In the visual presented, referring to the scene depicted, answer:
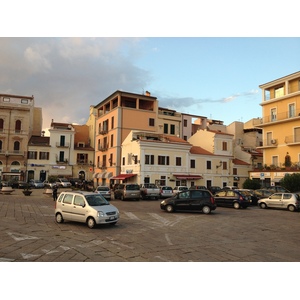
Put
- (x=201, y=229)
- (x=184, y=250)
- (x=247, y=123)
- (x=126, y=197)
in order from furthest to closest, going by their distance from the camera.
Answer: (x=247, y=123) < (x=126, y=197) < (x=201, y=229) < (x=184, y=250)

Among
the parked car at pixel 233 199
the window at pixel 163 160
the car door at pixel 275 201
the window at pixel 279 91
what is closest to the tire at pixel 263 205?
the car door at pixel 275 201

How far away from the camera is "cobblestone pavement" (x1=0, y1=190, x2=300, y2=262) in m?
8.23

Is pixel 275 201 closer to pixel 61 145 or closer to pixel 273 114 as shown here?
pixel 273 114

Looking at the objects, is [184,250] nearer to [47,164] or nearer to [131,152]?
[131,152]

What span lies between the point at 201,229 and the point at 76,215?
5.89 metres

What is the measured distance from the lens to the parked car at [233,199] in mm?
22391

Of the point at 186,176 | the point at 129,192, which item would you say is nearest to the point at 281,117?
the point at 186,176

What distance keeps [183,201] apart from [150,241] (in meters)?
8.80

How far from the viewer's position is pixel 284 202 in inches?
873

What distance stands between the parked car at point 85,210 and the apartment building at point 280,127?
2880cm

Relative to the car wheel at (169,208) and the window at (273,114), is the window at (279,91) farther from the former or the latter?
the car wheel at (169,208)

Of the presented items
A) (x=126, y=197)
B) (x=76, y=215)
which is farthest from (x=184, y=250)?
(x=126, y=197)

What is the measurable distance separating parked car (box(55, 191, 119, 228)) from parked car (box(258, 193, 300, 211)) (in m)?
14.9

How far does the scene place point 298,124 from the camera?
3859 cm
